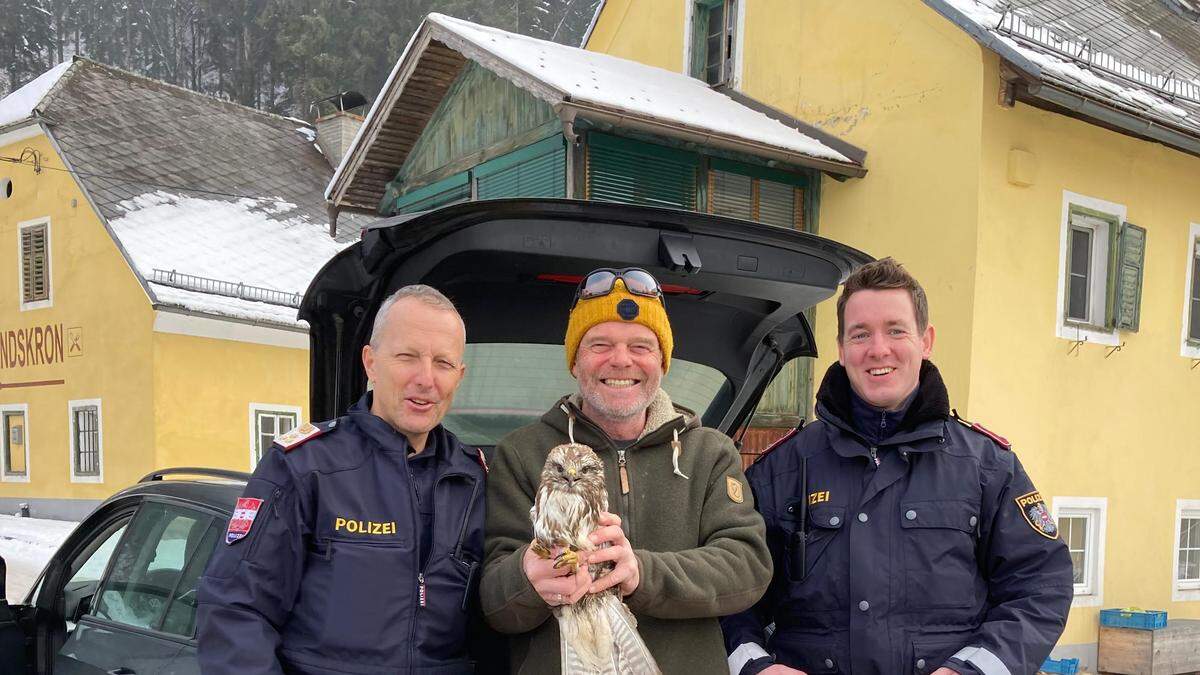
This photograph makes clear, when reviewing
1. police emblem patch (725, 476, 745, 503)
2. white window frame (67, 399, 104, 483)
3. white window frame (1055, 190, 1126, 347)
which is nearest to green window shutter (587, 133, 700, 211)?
white window frame (1055, 190, 1126, 347)

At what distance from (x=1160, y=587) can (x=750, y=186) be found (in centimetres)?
583

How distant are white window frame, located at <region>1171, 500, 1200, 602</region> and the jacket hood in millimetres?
9039

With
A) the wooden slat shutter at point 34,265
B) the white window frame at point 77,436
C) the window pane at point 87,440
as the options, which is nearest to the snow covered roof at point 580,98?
the white window frame at point 77,436

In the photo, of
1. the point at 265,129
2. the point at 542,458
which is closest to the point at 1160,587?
the point at 542,458

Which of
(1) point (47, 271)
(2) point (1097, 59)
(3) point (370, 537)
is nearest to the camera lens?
(3) point (370, 537)

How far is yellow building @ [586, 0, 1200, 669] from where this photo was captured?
8000 millimetres

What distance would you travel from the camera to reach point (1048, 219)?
8.44m

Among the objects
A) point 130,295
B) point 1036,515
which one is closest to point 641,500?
point 1036,515

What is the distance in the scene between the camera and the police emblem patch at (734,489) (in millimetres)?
2285

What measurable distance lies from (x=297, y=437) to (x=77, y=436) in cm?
1640

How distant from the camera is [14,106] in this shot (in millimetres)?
17766

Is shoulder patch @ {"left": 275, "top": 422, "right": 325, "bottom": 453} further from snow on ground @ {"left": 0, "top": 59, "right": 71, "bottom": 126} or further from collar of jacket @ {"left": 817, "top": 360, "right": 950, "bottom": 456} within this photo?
snow on ground @ {"left": 0, "top": 59, "right": 71, "bottom": 126}

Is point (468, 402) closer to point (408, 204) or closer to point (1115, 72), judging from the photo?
point (1115, 72)

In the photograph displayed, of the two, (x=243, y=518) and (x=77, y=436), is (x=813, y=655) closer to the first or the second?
(x=243, y=518)
